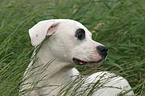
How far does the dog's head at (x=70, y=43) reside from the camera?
229cm

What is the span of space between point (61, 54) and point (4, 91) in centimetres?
63

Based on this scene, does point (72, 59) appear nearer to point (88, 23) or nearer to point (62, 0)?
point (88, 23)

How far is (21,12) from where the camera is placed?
3.70 meters

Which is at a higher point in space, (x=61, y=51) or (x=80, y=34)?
(x=80, y=34)

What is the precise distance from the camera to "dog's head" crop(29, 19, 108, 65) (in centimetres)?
229

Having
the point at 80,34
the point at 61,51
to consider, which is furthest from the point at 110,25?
the point at 61,51

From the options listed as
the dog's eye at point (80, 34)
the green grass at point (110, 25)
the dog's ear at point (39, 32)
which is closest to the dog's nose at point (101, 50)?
the dog's eye at point (80, 34)

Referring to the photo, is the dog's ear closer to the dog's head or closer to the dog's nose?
the dog's head

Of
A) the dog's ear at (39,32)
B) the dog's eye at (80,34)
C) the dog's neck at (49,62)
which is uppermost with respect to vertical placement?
the dog's ear at (39,32)

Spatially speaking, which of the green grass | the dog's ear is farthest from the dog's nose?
the green grass

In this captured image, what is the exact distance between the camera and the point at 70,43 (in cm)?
234

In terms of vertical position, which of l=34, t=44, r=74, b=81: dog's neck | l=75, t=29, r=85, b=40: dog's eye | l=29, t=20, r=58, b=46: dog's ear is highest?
l=29, t=20, r=58, b=46: dog's ear

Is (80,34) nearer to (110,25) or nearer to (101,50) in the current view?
(101,50)

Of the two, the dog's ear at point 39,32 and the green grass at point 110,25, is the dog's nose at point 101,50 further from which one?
the green grass at point 110,25
